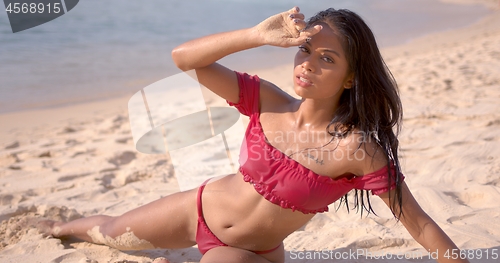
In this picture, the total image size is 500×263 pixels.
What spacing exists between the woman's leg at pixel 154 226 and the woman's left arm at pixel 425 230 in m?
1.03

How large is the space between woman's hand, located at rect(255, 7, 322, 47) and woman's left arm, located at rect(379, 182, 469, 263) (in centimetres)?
77

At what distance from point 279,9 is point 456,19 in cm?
530

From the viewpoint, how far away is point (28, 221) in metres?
3.09

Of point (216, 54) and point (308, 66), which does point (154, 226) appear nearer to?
point (216, 54)

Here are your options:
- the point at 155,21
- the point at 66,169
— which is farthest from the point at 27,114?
the point at 155,21

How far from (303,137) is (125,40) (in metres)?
8.31

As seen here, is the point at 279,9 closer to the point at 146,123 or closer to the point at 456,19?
the point at 456,19

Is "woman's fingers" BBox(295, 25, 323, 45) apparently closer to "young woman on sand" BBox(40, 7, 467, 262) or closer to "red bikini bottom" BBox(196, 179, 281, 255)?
"young woman on sand" BBox(40, 7, 467, 262)

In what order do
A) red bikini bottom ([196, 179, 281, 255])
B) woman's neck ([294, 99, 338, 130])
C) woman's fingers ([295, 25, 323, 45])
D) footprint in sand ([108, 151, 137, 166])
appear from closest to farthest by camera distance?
woman's fingers ([295, 25, 323, 45]) < woman's neck ([294, 99, 338, 130]) < red bikini bottom ([196, 179, 281, 255]) < footprint in sand ([108, 151, 137, 166])

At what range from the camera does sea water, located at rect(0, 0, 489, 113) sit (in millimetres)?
6824

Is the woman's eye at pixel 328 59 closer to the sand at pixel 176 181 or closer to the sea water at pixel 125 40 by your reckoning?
the sand at pixel 176 181

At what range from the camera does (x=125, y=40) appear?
32.6 ft

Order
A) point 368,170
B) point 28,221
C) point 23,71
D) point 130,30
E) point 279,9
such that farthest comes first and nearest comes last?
1. point 279,9
2. point 130,30
3. point 23,71
4. point 28,221
5. point 368,170

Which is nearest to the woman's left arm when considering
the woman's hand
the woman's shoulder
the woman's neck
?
the woman's shoulder
